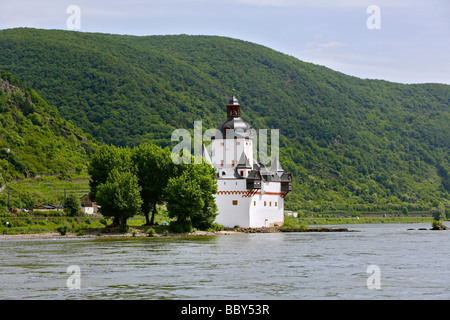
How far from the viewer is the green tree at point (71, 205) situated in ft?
340

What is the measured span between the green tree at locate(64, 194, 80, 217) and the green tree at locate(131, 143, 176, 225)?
11581 mm

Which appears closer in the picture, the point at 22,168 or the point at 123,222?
the point at 123,222

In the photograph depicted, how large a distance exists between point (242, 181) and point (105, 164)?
71.8 feet

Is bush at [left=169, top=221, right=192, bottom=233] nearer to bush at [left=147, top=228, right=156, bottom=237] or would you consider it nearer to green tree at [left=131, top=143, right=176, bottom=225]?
bush at [left=147, top=228, right=156, bottom=237]

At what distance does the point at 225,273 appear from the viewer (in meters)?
44.4

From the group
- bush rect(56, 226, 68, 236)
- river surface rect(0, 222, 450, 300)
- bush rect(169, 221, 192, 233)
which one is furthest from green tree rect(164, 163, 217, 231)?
river surface rect(0, 222, 450, 300)

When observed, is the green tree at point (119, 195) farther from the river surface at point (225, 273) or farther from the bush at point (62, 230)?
the river surface at point (225, 273)

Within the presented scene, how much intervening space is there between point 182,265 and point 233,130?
65514mm

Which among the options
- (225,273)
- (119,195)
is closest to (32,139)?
(119,195)

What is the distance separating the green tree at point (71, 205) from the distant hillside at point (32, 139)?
20789 mm

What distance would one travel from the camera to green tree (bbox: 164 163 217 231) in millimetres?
90688

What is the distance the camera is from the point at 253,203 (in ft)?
360
